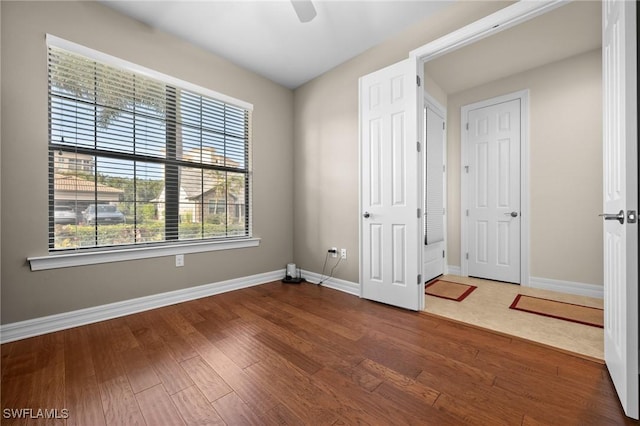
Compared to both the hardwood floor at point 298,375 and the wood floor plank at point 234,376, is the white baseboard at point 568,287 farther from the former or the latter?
the wood floor plank at point 234,376

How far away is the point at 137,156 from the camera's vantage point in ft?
8.03

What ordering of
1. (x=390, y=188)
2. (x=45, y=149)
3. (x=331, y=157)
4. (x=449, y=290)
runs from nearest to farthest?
(x=45, y=149) < (x=390, y=188) < (x=449, y=290) < (x=331, y=157)

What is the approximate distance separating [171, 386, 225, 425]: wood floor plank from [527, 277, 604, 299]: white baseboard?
3.61 metres

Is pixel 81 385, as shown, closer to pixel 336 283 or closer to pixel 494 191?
pixel 336 283

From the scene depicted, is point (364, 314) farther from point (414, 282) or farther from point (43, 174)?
point (43, 174)

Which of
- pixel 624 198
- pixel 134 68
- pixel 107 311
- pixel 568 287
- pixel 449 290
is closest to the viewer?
pixel 624 198

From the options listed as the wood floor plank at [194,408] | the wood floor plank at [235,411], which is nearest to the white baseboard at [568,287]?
the wood floor plank at [235,411]

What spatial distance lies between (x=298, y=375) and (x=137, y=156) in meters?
2.32

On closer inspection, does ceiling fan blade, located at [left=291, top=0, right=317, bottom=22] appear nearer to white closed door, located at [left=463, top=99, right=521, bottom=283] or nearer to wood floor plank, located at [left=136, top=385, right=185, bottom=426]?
wood floor plank, located at [left=136, top=385, right=185, bottom=426]

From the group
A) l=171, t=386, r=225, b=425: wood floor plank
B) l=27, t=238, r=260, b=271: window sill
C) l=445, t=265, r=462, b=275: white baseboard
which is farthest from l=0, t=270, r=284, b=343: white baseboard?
l=445, t=265, r=462, b=275: white baseboard

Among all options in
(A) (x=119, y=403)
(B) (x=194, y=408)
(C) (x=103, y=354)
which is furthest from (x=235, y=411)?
(C) (x=103, y=354)

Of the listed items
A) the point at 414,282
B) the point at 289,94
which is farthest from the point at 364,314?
the point at 289,94

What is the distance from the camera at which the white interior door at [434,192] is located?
342 cm

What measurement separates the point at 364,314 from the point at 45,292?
8.21 feet
